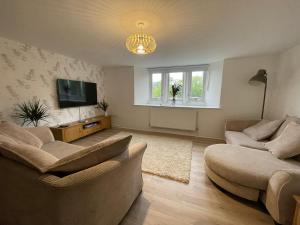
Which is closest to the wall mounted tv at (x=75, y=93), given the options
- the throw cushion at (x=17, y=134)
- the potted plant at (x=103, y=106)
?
the potted plant at (x=103, y=106)

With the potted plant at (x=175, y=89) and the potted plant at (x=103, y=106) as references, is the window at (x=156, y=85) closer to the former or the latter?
the potted plant at (x=175, y=89)

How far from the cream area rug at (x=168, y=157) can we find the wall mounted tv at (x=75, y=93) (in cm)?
179

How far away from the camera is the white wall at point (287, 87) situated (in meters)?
2.36

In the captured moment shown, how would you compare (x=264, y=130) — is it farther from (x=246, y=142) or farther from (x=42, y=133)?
(x=42, y=133)

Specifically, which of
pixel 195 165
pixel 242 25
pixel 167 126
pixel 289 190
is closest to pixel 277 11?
pixel 242 25

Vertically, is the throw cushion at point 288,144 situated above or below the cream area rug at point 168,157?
above

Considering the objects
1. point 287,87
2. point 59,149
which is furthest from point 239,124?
point 59,149

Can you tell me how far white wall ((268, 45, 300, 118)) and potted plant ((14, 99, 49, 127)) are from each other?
4710 mm

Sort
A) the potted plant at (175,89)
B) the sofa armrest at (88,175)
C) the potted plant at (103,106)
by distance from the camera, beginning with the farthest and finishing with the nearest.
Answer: the potted plant at (103,106) → the potted plant at (175,89) → the sofa armrest at (88,175)

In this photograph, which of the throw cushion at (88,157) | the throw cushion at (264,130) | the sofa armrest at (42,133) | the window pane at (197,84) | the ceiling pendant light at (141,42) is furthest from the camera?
the window pane at (197,84)

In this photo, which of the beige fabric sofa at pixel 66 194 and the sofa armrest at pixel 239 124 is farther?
the sofa armrest at pixel 239 124

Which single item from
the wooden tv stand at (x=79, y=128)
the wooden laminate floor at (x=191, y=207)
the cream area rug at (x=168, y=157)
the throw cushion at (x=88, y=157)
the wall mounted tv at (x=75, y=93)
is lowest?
the wooden laminate floor at (x=191, y=207)

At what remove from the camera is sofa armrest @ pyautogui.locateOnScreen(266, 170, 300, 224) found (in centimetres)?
113

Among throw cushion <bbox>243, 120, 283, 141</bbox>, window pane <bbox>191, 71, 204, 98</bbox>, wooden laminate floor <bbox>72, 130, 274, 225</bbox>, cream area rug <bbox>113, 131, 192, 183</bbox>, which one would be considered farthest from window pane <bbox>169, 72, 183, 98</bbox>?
wooden laminate floor <bbox>72, 130, 274, 225</bbox>
